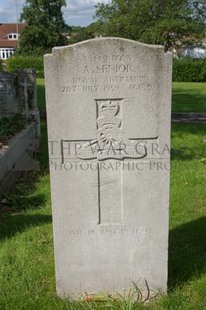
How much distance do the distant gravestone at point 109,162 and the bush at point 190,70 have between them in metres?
31.5

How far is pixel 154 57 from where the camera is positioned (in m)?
3.06

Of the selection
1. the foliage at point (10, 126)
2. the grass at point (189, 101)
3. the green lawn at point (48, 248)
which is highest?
the foliage at point (10, 126)

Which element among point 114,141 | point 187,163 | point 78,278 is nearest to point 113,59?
point 114,141

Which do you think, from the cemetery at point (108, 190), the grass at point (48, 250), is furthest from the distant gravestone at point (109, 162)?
the grass at point (48, 250)

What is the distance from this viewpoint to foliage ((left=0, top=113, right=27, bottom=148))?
780 cm

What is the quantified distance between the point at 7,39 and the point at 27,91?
90.1 meters

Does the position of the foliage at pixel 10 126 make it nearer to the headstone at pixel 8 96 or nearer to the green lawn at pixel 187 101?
the headstone at pixel 8 96

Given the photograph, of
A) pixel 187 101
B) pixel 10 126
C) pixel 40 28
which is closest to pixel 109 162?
pixel 10 126

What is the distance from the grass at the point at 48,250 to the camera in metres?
3.42

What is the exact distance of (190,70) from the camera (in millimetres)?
33562

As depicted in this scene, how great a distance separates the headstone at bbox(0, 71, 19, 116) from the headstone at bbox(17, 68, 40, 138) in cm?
14

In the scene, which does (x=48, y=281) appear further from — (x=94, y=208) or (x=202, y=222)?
(x=202, y=222)

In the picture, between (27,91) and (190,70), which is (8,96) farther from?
(190,70)

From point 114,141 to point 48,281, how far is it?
1.46 m
